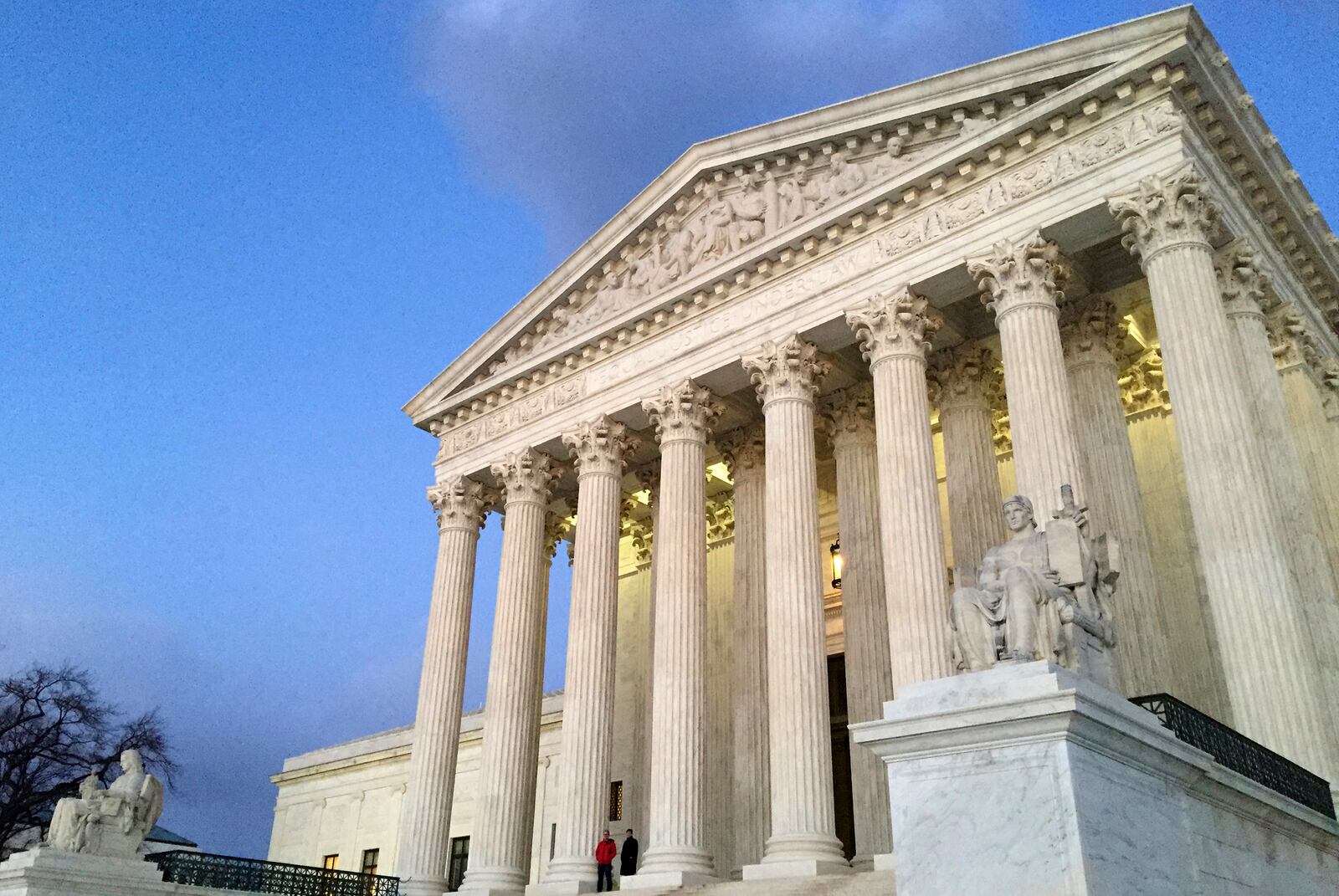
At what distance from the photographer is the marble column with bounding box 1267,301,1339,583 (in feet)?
69.1

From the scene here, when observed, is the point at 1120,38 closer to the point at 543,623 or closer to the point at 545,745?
the point at 543,623

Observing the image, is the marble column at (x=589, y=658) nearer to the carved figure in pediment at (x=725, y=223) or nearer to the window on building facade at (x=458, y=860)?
the carved figure in pediment at (x=725, y=223)

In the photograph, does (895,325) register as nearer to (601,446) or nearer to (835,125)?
(835,125)

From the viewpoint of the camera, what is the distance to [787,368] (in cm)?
2348

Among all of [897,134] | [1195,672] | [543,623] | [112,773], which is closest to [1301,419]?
[1195,672]

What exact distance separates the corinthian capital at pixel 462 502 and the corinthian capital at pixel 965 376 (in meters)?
12.8

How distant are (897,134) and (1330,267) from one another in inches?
371

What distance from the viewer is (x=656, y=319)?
26.3m

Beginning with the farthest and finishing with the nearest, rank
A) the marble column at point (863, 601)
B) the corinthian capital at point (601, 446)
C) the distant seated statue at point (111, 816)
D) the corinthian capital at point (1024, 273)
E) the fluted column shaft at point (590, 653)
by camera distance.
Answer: the corinthian capital at point (601, 446) → the fluted column shaft at point (590, 653) → the distant seated statue at point (111, 816) → the marble column at point (863, 601) → the corinthian capital at point (1024, 273)

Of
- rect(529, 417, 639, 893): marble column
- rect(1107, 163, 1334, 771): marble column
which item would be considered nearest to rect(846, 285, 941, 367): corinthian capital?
rect(1107, 163, 1334, 771): marble column

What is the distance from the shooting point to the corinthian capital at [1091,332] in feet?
74.0

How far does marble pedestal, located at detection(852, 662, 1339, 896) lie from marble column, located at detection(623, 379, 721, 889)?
1133 centimetres

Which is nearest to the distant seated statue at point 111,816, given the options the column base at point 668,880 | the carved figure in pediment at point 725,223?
the column base at point 668,880

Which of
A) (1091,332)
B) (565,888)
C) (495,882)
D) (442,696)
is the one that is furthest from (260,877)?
(1091,332)
